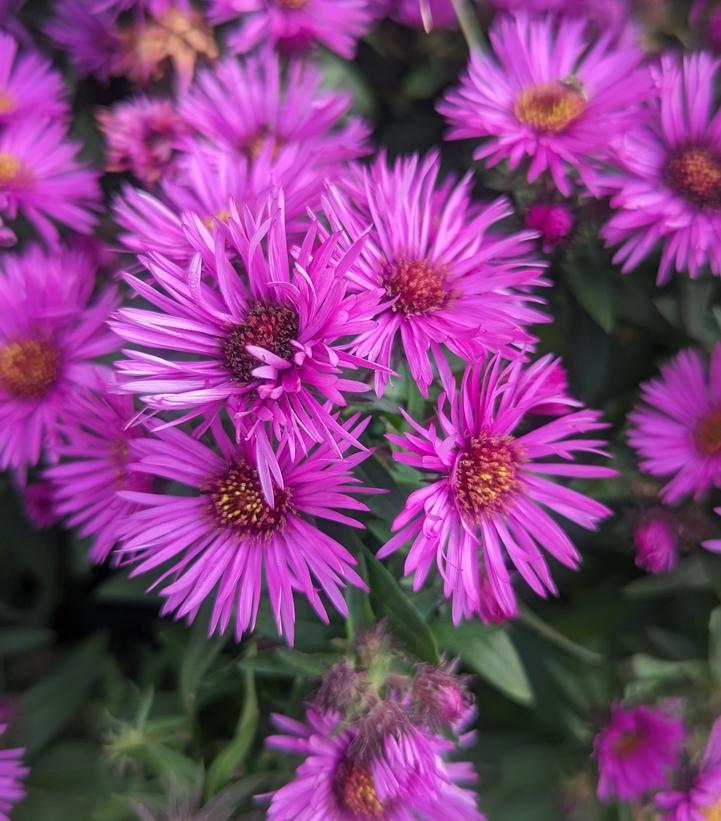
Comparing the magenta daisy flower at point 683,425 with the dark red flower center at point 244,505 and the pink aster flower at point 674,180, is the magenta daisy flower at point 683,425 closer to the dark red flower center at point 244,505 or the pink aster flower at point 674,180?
the pink aster flower at point 674,180

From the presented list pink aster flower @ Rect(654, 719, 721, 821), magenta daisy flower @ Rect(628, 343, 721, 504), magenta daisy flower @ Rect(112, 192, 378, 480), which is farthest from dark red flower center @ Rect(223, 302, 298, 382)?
pink aster flower @ Rect(654, 719, 721, 821)

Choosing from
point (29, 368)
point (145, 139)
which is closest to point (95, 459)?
point (29, 368)

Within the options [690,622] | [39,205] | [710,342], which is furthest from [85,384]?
[690,622]

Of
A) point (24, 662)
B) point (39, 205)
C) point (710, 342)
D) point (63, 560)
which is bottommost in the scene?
point (24, 662)

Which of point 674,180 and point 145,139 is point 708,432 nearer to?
point 674,180

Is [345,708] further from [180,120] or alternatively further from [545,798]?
[180,120]

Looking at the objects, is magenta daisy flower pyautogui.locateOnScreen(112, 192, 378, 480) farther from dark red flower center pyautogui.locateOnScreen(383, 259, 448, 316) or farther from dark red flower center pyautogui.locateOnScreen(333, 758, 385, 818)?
dark red flower center pyautogui.locateOnScreen(333, 758, 385, 818)
